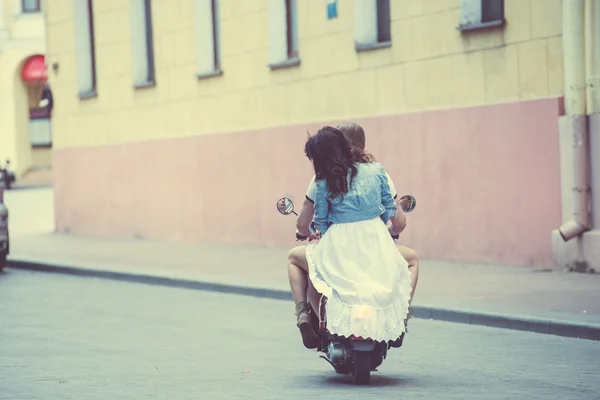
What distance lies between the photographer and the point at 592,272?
603 inches

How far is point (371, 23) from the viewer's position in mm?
18922

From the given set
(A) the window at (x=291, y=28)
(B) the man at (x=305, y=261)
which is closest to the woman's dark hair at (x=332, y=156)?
(B) the man at (x=305, y=261)

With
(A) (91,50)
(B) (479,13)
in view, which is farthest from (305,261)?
(A) (91,50)

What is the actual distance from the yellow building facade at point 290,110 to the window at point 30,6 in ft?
67.2

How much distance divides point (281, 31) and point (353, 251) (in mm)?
12675

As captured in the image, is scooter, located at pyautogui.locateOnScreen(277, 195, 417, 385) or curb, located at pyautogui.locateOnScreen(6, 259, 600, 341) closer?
scooter, located at pyautogui.locateOnScreen(277, 195, 417, 385)

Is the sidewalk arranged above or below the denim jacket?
below

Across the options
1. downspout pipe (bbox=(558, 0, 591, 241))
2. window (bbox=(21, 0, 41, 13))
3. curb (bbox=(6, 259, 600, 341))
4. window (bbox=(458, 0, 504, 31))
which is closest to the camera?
curb (bbox=(6, 259, 600, 341))

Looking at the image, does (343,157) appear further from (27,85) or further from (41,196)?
(27,85)

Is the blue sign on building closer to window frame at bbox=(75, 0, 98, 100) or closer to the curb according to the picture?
the curb

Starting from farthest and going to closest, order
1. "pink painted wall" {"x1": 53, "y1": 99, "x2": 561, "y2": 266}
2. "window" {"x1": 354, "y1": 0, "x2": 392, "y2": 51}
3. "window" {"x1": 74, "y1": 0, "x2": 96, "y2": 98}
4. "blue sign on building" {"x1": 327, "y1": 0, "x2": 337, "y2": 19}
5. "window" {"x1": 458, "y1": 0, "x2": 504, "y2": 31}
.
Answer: "window" {"x1": 74, "y1": 0, "x2": 96, "y2": 98}, "blue sign on building" {"x1": 327, "y1": 0, "x2": 337, "y2": 19}, "window" {"x1": 354, "y1": 0, "x2": 392, "y2": 51}, "window" {"x1": 458, "y1": 0, "x2": 504, "y2": 31}, "pink painted wall" {"x1": 53, "y1": 99, "x2": 561, "y2": 266}

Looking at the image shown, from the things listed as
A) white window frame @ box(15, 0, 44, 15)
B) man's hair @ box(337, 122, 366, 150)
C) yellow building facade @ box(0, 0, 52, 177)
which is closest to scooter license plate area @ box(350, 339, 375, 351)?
man's hair @ box(337, 122, 366, 150)

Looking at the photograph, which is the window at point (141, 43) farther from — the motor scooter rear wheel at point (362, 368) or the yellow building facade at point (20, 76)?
the yellow building facade at point (20, 76)

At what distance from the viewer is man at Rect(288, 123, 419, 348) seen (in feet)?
28.3
